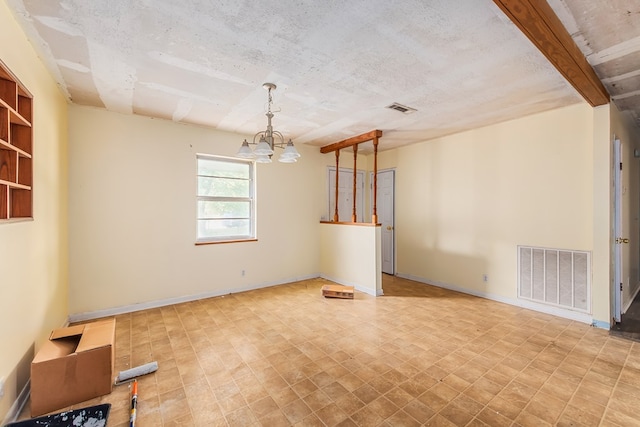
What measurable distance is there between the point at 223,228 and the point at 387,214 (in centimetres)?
329

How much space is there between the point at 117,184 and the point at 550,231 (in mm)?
5630

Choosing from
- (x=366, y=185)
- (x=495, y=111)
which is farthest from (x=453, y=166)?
(x=366, y=185)

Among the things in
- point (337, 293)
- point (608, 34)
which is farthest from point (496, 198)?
point (337, 293)

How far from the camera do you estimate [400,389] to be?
2068mm

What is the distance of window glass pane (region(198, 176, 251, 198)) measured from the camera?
4.33 meters

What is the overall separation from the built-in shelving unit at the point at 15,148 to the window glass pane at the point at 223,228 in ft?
7.45

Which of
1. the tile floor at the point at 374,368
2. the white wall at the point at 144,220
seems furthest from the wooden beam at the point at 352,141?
the tile floor at the point at 374,368

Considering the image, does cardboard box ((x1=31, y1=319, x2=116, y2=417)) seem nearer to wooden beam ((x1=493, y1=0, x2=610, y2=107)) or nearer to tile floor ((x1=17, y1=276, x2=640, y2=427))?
tile floor ((x1=17, y1=276, x2=640, y2=427))

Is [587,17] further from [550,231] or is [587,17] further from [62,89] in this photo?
[62,89]

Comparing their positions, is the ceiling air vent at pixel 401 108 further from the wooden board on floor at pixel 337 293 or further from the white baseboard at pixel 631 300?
the white baseboard at pixel 631 300

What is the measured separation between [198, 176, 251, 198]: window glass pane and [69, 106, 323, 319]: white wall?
0.20 m

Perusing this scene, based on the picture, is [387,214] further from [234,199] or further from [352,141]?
[234,199]

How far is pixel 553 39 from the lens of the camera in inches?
73.6

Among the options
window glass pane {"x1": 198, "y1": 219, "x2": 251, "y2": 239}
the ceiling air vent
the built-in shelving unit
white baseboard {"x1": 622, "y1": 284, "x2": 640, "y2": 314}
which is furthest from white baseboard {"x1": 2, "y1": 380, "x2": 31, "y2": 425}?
white baseboard {"x1": 622, "y1": 284, "x2": 640, "y2": 314}
